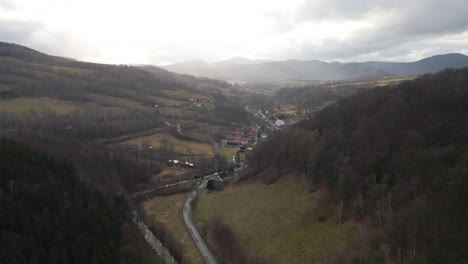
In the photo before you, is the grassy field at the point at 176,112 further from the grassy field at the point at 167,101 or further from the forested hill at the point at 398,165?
the forested hill at the point at 398,165

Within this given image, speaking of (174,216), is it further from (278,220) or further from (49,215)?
(49,215)

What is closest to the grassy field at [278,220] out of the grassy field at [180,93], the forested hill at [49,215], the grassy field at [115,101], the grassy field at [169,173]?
the grassy field at [169,173]

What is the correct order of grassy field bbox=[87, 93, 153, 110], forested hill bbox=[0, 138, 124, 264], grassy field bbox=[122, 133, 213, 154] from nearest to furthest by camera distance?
1. forested hill bbox=[0, 138, 124, 264]
2. grassy field bbox=[122, 133, 213, 154]
3. grassy field bbox=[87, 93, 153, 110]

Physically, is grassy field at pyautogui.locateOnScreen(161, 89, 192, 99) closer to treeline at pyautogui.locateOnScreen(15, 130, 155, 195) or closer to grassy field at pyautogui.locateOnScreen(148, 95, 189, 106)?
grassy field at pyautogui.locateOnScreen(148, 95, 189, 106)

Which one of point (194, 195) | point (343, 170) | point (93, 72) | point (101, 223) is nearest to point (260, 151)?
point (194, 195)

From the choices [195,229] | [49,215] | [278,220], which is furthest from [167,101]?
[49,215]

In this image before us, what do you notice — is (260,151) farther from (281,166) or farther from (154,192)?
(154,192)

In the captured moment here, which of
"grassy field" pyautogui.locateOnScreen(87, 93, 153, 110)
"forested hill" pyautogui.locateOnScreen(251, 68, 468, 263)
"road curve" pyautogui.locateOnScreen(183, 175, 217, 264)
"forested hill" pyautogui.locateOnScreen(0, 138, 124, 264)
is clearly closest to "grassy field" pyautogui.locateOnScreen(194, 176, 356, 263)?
"road curve" pyautogui.locateOnScreen(183, 175, 217, 264)
